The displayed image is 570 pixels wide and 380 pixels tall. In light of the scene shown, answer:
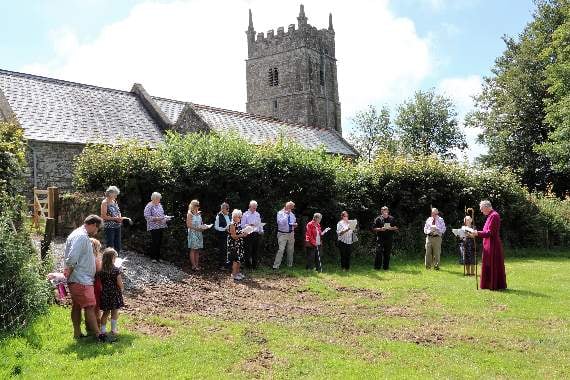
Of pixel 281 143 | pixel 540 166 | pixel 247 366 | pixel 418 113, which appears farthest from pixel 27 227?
pixel 418 113

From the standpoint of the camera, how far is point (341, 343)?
838cm

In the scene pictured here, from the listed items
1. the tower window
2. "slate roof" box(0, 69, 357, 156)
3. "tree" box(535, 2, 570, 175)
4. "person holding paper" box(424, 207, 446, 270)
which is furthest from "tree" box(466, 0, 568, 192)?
the tower window

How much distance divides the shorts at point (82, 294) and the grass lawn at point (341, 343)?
0.59 m

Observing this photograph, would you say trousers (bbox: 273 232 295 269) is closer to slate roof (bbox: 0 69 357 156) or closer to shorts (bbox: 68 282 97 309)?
slate roof (bbox: 0 69 357 156)

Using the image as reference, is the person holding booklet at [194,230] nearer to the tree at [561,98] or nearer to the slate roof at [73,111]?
the slate roof at [73,111]

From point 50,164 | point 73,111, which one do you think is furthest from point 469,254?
point 73,111

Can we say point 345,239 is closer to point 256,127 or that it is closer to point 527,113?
point 256,127

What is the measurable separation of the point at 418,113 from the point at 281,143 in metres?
47.4

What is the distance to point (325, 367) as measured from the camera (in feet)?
23.6

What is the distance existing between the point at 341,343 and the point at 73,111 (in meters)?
23.1

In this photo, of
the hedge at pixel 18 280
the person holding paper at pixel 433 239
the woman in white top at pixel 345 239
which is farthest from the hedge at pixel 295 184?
the hedge at pixel 18 280

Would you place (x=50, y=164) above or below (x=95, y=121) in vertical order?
below

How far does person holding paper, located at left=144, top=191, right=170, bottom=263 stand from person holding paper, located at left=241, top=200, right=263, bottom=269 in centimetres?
233

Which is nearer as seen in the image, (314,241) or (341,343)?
(341,343)
